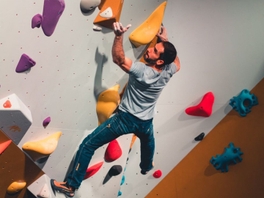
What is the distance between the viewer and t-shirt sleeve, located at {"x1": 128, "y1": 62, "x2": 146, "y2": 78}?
7.74 ft

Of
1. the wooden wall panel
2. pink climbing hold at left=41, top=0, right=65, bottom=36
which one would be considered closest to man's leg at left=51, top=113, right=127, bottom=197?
pink climbing hold at left=41, top=0, right=65, bottom=36

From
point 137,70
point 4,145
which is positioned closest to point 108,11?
point 137,70

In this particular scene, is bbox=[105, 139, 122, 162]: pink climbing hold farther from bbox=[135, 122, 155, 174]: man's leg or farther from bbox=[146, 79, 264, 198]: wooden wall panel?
bbox=[146, 79, 264, 198]: wooden wall panel

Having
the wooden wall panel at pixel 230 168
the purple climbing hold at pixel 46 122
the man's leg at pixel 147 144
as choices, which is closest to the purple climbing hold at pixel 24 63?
the purple climbing hold at pixel 46 122

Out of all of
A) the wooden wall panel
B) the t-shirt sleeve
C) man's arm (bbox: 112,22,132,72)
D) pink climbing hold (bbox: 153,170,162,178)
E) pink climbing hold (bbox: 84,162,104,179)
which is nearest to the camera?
man's arm (bbox: 112,22,132,72)

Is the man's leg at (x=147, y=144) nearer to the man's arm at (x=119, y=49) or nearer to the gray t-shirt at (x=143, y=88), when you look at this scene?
the gray t-shirt at (x=143, y=88)

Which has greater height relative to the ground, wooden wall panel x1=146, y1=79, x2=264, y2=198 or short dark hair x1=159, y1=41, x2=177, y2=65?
short dark hair x1=159, y1=41, x2=177, y2=65

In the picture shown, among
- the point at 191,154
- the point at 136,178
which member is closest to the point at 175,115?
the point at 191,154

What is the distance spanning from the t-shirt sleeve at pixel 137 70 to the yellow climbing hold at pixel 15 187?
1026 mm

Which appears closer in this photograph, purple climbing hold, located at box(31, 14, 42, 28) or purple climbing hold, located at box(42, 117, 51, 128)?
purple climbing hold, located at box(31, 14, 42, 28)

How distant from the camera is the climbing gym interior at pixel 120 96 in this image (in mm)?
2365

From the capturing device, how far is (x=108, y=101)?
2.71m

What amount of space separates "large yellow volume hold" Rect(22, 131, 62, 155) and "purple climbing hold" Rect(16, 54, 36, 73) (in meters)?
0.48

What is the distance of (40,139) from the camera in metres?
2.61
